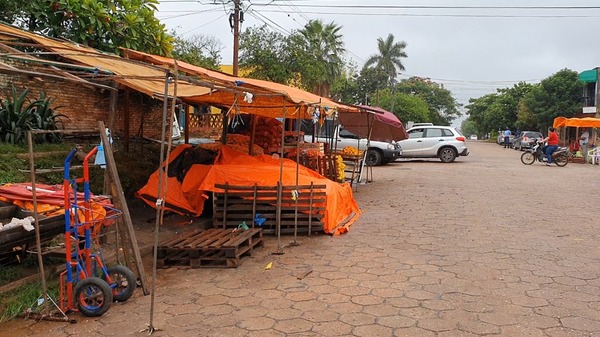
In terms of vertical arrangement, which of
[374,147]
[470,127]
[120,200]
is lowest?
[120,200]

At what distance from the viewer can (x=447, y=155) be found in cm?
1902

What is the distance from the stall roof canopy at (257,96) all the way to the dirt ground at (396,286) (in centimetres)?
187

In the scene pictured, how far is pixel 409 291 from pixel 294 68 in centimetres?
1553

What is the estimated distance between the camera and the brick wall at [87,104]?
8.01m

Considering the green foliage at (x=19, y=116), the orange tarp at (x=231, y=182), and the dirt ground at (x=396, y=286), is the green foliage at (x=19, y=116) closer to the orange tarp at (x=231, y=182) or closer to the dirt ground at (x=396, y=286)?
the orange tarp at (x=231, y=182)

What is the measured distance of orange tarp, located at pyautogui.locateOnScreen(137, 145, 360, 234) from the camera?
6801 mm

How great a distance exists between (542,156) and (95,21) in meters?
17.4

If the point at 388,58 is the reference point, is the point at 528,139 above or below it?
below

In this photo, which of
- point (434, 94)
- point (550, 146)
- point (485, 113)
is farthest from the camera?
point (434, 94)

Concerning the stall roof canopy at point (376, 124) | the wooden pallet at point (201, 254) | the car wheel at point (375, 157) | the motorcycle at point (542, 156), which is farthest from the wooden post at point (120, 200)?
the motorcycle at point (542, 156)

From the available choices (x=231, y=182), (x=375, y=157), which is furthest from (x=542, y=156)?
(x=231, y=182)

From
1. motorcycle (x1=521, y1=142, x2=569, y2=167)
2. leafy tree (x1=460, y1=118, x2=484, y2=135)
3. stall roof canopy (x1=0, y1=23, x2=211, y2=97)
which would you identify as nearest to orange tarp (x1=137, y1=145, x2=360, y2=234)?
stall roof canopy (x1=0, y1=23, x2=211, y2=97)

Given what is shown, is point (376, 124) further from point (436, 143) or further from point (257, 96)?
point (436, 143)

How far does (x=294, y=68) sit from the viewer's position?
18.9 metres
